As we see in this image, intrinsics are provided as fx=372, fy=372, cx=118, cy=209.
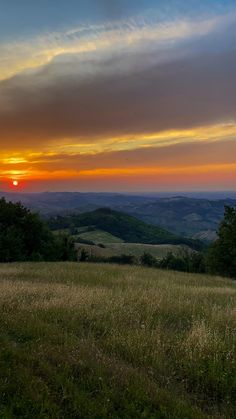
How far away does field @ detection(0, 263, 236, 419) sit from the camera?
543cm

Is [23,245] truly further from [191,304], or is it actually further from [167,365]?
[167,365]

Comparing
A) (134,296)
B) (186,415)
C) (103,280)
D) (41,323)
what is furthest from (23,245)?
(186,415)

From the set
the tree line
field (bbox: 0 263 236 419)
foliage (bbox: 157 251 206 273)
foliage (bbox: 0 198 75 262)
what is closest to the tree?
the tree line

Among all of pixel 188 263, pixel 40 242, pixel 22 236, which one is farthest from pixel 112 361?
pixel 188 263

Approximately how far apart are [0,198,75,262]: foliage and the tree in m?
26.9

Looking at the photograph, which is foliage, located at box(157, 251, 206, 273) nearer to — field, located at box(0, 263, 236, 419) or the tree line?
the tree line

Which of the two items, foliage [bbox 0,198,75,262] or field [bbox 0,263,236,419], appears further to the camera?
foliage [bbox 0,198,75,262]

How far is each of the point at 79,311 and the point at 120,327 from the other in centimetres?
165

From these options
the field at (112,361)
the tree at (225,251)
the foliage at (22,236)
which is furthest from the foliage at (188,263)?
the field at (112,361)

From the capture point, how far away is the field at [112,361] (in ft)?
17.8

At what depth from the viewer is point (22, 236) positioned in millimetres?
61906

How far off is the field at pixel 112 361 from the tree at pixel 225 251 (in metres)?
42.3

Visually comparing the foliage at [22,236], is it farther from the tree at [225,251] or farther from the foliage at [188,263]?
the foliage at [188,263]

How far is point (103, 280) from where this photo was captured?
18969mm
